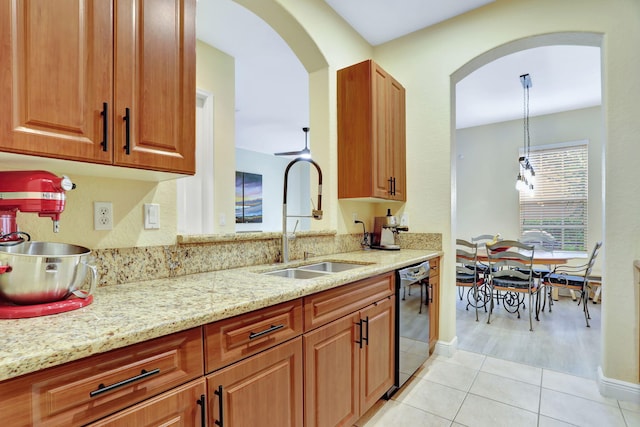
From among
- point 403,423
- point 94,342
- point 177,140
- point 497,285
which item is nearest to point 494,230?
point 497,285

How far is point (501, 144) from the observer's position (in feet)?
18.0

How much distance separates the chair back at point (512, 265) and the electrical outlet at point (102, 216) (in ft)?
11.9

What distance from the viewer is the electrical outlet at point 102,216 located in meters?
1.29

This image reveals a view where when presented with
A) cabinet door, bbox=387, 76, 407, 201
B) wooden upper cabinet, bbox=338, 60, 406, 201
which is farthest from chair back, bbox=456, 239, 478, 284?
wooden upper cabinet, bbox=338, 60, 406, 201

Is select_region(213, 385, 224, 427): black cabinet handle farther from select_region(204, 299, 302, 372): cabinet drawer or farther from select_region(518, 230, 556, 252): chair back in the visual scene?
select_region(518, 230, 556, 252): chair back

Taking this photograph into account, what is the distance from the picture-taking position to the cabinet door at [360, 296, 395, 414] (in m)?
1.74

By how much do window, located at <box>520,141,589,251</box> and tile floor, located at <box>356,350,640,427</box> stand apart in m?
3.33

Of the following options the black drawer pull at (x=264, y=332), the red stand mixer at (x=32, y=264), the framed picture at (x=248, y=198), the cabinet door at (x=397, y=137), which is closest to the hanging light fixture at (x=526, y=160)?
the cabinet door at (x=397, y=137)

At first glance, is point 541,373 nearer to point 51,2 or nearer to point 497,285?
point 497,285

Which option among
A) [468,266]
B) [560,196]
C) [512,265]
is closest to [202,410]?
[512,265]

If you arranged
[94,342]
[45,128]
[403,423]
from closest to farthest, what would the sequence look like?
[94,342] < [45,128] < [403,423]

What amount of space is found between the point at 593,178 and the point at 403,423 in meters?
4.83

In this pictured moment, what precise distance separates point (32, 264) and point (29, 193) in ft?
0.65

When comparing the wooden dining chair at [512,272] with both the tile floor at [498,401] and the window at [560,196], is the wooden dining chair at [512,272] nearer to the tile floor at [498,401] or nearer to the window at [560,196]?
the tile floor at [498,401]
